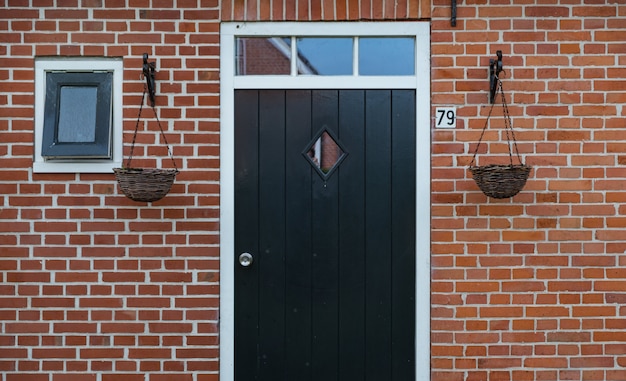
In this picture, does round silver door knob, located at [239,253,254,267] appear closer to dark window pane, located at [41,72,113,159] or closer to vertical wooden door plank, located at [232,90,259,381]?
vertical wooden door plank, located at [232,90,259,381]

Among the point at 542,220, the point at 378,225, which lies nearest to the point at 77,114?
the point at 378,225

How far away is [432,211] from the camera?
Result: 3174 millimetres

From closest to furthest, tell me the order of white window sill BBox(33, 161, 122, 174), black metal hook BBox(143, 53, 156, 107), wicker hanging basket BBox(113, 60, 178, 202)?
wicker hanging basket BBox(113, 60, 178, 202)
black metal hook BBox(143, 53, 156, 107)
white window sill BBox(33, 161, 122, 174)

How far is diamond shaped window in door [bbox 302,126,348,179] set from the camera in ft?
10.5

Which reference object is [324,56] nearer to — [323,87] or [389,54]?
[323,87]

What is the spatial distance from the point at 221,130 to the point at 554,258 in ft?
6.41

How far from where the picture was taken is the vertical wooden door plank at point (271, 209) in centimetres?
321

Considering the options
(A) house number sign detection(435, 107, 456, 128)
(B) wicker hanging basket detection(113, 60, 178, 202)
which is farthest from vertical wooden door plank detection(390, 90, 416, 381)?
(B) wicker hanging basket detection(113, 60, 178, 202)

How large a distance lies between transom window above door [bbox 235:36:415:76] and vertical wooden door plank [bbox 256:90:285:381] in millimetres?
169

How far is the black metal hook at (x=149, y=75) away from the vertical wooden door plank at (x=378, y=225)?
1170 millimetres

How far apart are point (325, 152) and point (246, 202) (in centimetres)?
52

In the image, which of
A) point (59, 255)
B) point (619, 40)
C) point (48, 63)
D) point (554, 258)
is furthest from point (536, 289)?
point (48, 63)

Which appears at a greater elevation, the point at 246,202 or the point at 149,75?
the point at 149,75

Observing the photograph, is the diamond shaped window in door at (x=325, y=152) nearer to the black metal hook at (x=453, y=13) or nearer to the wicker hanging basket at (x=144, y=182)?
the wicker hanging basket at (x=144, y=182)
